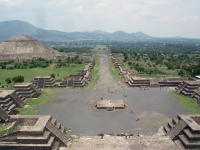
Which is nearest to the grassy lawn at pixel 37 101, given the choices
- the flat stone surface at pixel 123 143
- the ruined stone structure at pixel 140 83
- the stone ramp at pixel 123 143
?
the flat stone surface at pixel 123 143

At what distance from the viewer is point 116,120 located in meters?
32.9

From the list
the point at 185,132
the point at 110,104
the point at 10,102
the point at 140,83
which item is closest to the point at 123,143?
the point at 185,132

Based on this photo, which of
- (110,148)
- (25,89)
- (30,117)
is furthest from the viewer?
(25,89)

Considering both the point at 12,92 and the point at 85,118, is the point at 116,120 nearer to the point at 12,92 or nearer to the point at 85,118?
the point at 85,118

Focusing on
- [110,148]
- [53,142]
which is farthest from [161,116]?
[53,142]

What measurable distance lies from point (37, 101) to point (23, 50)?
86.9 meters

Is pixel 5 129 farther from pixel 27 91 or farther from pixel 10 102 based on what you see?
pixel 27 91

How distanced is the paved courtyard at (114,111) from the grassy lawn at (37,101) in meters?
1.40

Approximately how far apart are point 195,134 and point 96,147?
11.4m

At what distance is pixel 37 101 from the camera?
139 ft

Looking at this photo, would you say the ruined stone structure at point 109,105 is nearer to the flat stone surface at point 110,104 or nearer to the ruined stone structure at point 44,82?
the flat stone surface at point 110,104

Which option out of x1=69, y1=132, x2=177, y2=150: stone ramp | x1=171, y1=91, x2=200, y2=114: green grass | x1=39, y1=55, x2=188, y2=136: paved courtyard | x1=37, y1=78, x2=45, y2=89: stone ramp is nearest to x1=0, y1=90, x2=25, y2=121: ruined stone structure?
x1=39, y1=55, x2=188, y2=136: paved courtyard

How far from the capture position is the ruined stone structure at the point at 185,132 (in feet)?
77.8

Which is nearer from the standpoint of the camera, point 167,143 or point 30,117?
point 167,143
